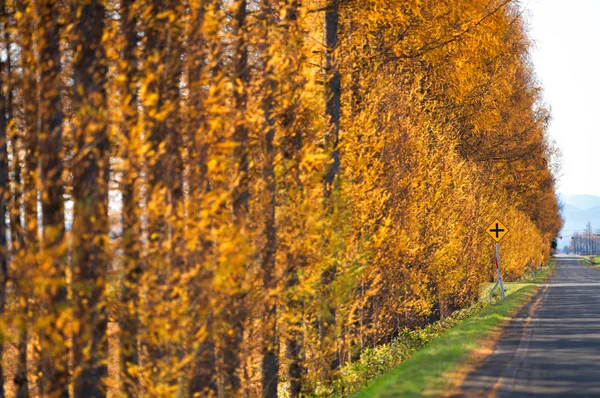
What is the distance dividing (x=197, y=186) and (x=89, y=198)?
1396mm

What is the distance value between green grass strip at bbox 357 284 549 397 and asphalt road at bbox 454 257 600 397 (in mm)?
421

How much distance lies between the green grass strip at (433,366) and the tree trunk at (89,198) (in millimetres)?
4622

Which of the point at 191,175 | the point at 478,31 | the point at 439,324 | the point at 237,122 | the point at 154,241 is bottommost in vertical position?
the point at 439,324

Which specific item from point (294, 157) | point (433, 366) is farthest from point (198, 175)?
point (433, 366)

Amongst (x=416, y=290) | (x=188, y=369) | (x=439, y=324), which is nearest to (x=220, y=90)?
(x=188, y=369)

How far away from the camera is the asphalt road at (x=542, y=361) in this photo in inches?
444

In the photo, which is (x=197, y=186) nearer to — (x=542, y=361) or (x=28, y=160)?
(x=28, y=160)

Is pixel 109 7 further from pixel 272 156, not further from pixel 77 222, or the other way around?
pixel 77 222

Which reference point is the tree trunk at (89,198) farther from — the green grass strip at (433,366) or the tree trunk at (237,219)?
the green grass strip at (433,366)

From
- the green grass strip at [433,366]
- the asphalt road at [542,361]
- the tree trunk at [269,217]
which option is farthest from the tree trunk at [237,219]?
the asphalt road at [542,361]

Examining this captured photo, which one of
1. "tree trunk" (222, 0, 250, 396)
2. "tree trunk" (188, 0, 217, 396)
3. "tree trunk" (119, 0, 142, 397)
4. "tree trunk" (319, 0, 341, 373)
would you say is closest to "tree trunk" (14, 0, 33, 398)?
"tree trunk" (119, 0, 142, 397)

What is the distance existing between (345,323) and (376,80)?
569 centimetres

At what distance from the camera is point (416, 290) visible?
19.2 metres

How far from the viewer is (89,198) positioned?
6.84 meters
